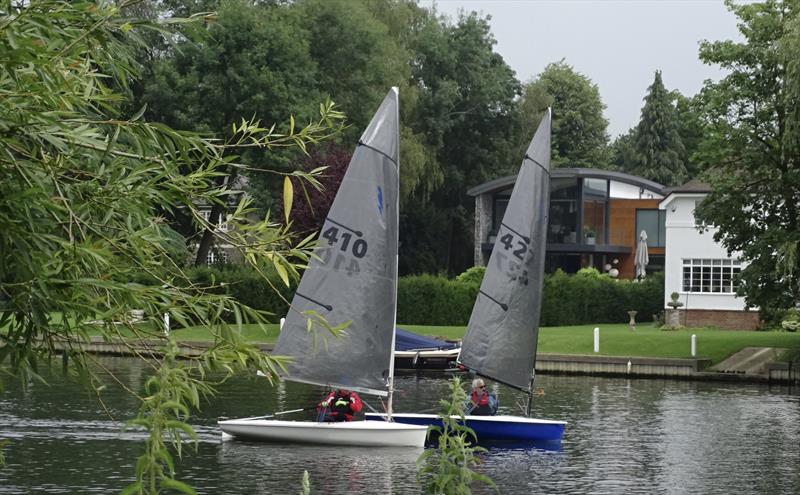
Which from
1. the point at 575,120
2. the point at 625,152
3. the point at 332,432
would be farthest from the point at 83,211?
the point at 625,152

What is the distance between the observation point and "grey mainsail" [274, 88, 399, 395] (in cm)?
2911

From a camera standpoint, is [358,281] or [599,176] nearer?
Answer: [358,281]

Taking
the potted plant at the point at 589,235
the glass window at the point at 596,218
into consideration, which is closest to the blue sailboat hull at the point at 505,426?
the potted plant at the point at 589,235

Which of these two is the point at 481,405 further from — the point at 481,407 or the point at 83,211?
the point at 83,211

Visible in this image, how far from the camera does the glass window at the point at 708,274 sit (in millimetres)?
62625

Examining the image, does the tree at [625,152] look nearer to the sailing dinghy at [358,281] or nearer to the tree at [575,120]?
the tree at [575,120]

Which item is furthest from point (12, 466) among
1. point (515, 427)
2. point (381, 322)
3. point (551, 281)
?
point (551, 281)

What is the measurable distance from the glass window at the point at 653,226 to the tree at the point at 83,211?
73.0m

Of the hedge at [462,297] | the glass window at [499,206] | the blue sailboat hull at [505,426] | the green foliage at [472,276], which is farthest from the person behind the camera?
the glass window at [499,206]

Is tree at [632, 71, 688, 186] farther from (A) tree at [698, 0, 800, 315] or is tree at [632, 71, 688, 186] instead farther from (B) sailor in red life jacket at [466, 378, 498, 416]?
(B) sailor in red life jacket at [466, 378, 498, 416]

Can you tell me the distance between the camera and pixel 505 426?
29188 millimetres

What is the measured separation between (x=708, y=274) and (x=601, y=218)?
17946 mm

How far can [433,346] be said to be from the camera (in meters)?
49.4

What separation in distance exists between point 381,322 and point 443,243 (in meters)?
62.2
